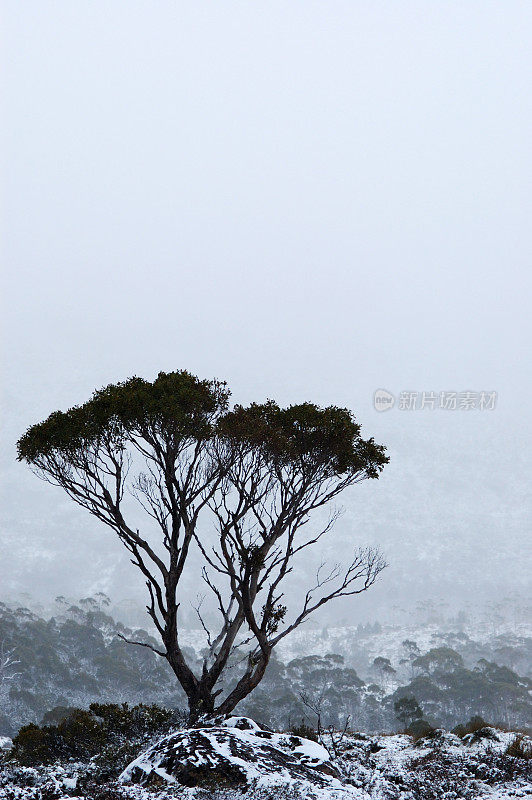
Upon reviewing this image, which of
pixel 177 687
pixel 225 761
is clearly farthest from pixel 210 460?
pixel 177 687

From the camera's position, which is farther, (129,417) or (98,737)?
(129,417)

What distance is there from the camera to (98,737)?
621 inches

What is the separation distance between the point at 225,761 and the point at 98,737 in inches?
228

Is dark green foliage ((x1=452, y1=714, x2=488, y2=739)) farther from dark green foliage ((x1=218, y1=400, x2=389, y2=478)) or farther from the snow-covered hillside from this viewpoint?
dark green foliage ((x1=218, y1=400, x2=389, y2=478))

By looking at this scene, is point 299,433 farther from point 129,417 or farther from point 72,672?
point 72,672

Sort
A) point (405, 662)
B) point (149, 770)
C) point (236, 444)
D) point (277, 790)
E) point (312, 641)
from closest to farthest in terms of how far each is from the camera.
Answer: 1. point (277, 790)
2. point (149, 770)
3. point (236, 444)
4. point (405, 662)
5. point (312, 641)

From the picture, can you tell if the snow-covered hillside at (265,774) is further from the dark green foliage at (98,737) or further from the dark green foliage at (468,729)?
the dark green foliage at (468,729)

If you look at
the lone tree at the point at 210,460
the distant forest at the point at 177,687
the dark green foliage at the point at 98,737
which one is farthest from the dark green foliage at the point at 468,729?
the distant forest at the point at 177,687

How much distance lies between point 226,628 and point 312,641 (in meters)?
179

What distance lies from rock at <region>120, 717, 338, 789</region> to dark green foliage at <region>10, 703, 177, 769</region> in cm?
310

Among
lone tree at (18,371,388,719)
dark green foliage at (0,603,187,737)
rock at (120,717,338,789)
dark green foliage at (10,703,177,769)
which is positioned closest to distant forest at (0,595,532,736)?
dark green foliage at (0,603,187,737)

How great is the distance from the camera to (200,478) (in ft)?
58.0

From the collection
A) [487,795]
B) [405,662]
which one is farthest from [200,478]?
[405,662]

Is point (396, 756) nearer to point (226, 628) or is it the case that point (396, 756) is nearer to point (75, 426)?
point (226, 628)
